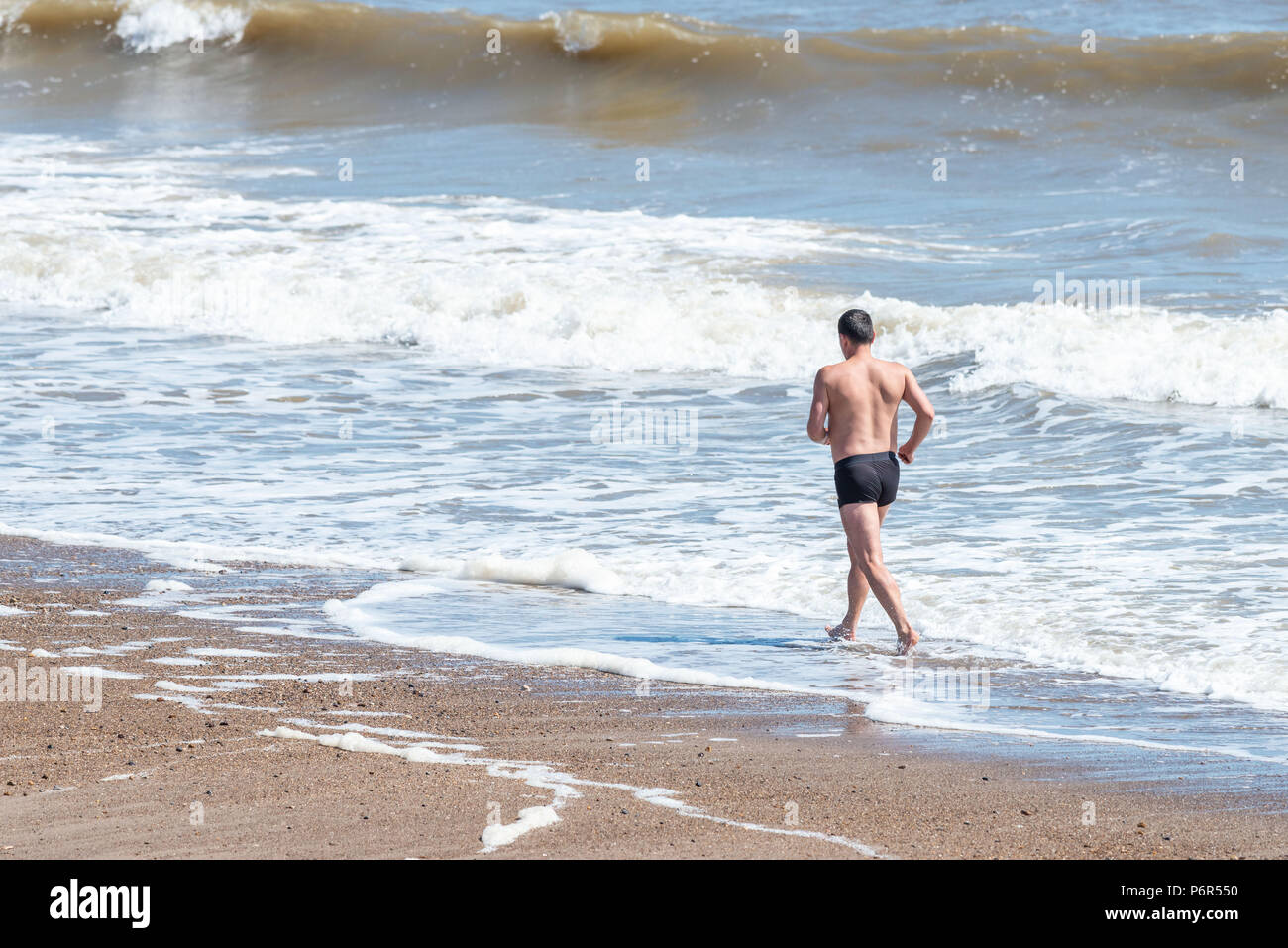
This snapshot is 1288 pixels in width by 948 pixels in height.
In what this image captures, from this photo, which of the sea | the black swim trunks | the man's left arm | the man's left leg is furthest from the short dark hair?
the sea

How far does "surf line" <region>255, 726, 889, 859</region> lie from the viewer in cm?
400

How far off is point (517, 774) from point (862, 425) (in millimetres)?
2581

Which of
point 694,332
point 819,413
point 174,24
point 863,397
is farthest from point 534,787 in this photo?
point 174,24

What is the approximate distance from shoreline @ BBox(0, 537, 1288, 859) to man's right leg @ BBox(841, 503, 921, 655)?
2.61 feet

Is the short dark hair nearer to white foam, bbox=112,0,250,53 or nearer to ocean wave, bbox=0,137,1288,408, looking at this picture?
ocean wave, bbox=0,137,1288,408

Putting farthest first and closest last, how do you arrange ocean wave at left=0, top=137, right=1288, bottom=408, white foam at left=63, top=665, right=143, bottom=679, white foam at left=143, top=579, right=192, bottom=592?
ocean wave at left=0, top=137, right=1288, bottom=408, white foam at left=143, top=579, right=192, bottom=592, white foam at left=63, top=665, right=143, bottom=679

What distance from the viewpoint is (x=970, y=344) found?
41.4ft

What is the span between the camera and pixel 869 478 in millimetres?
6547

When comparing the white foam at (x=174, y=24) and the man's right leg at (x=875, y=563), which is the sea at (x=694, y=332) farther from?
the white foam at (x=174, y=24)

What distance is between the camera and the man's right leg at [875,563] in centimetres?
626

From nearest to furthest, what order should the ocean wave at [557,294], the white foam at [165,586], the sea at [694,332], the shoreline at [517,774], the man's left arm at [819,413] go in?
the shoreline at [517,774] → the man's left arm at [819,413] → the sea at [694,332] → the white foam at [165,586] → the ocean wave at [557,294]

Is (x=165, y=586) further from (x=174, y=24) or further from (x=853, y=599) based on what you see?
(x=174, y=24)

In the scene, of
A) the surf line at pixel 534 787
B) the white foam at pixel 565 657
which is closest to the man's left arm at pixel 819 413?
the white foam at pixel 565 657

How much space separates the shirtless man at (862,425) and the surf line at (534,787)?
2.14 metres
